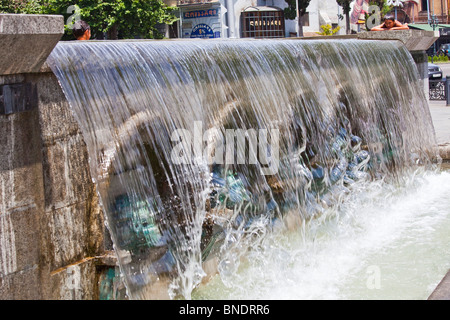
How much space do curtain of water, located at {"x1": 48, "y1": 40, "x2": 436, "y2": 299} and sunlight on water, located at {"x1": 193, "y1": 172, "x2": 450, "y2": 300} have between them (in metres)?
0.22

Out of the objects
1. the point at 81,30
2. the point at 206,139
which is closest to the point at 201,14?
the point at 81,30

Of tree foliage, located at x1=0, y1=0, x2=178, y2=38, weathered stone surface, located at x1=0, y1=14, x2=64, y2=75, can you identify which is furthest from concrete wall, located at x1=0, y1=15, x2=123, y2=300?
tree foliage, located at x1=0, y1=0, x2=178, y2=38

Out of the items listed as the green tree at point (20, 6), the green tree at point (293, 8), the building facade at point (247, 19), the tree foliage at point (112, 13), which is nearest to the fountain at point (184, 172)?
the green tree at point (20, 6)

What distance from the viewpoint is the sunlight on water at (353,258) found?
5.34 meters

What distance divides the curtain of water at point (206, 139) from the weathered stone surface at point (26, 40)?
301mm

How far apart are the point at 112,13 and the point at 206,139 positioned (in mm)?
23614

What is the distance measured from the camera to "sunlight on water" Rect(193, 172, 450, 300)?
17.5 ft

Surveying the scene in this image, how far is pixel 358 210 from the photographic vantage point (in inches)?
311

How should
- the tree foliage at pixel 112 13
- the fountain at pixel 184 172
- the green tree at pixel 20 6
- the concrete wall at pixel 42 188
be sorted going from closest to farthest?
the concrete wall at pixel 42 188 < the fountain at pixel 184 172 < the green tree at pixel 20 6 < the tree foliage at pixel 112 13

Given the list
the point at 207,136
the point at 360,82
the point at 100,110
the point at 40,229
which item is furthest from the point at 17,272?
the point at 360,82

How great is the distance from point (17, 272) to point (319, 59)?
5204 mm

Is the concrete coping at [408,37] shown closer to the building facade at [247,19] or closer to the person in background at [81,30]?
the person in background at [81,30]

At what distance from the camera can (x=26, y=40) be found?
11.9 feet
